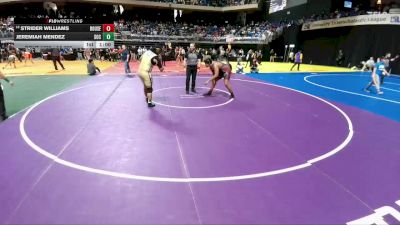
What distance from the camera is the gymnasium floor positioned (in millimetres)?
3367

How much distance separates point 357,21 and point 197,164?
2697 cm

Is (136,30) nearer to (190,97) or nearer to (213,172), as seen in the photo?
(190,97)

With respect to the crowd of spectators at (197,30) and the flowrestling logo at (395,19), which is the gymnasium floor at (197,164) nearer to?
the flowrestling logo at (395,19)

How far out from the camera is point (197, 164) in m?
4.66

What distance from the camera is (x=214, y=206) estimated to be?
3.46 m

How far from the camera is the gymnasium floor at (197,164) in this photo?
337cm

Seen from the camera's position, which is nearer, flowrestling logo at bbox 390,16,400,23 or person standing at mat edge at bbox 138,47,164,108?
person standing at mat edge at bbox 138,47,164,108

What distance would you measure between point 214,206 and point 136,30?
36135mm

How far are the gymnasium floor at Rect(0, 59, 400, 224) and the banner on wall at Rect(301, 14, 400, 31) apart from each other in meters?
18.5

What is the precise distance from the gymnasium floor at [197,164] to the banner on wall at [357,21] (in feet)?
60.7
